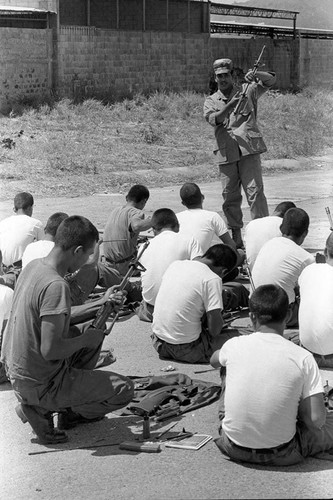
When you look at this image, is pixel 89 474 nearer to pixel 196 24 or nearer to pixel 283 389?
pixel 283 389

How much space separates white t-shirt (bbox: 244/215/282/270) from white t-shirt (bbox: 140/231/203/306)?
83 cm

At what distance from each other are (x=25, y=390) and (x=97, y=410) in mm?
492

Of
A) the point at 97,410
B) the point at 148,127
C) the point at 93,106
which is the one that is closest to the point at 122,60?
the point at 93,106

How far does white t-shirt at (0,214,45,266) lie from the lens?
8797 mm

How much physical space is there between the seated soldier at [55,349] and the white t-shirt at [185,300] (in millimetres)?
1283

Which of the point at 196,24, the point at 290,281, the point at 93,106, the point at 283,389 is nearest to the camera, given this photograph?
the point at 283,389

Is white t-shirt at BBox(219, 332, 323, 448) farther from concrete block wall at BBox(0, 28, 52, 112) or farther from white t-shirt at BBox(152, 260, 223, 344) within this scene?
concrete block wall at BBox(0, 28, 52, 112)

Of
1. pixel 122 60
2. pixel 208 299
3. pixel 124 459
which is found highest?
pixel 122 60

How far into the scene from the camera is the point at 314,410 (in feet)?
16.2

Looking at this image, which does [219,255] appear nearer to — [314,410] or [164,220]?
[164,220]

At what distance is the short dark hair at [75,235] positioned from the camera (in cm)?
533

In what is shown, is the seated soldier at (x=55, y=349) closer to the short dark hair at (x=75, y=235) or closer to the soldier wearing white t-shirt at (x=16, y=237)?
the short dark hair at (x=75, y=235)

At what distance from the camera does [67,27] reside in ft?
92.3

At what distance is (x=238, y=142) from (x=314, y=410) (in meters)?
6.63
